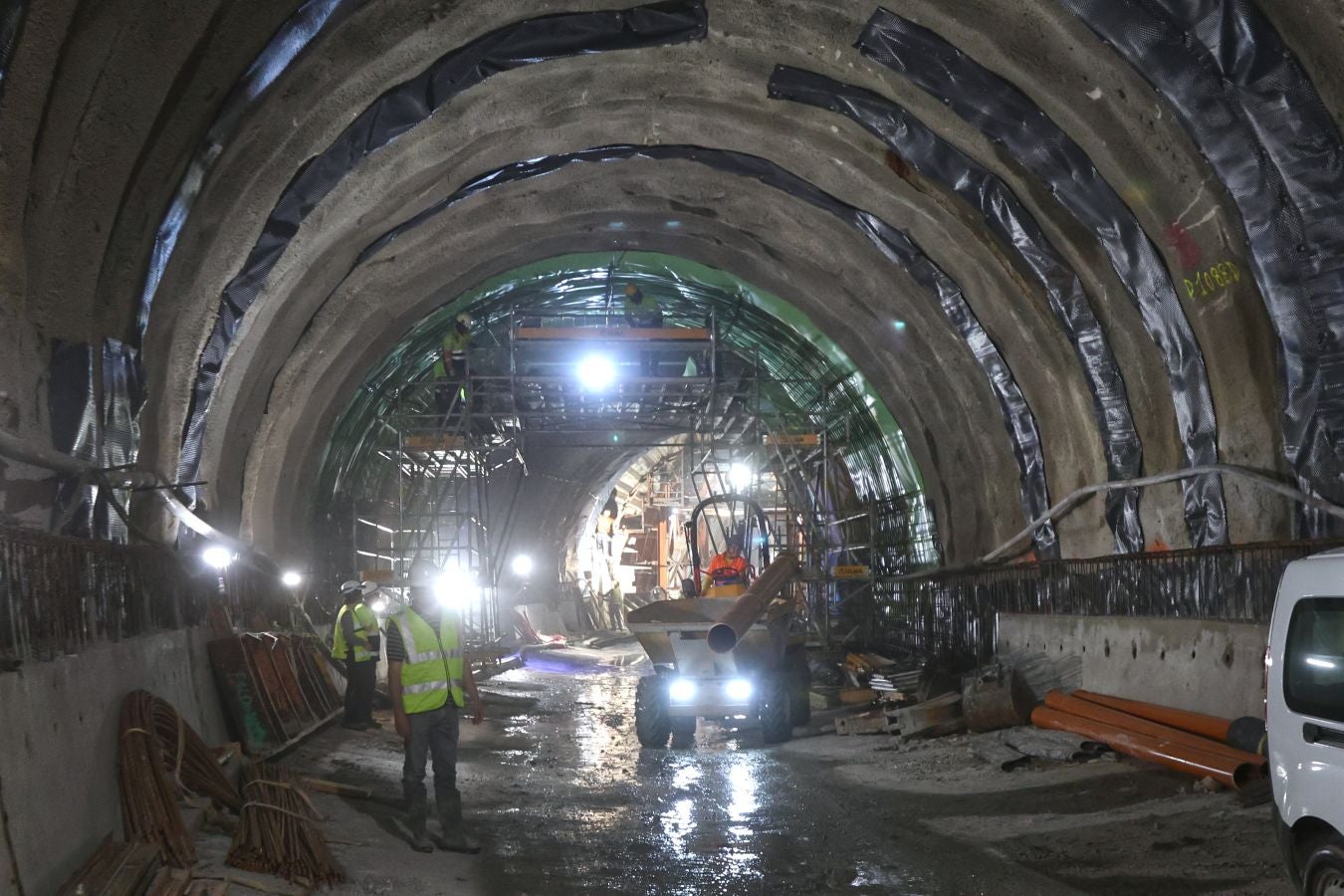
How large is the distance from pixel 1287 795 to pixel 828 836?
357 centimetres

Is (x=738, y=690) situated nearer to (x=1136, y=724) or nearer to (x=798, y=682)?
(x=798, y=682)

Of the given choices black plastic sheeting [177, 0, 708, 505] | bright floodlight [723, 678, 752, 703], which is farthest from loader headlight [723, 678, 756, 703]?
black plastic sheeting [177, 0, 708, 505]

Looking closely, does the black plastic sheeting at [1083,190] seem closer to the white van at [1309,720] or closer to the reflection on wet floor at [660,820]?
the reflection on wet floor at [660,820]

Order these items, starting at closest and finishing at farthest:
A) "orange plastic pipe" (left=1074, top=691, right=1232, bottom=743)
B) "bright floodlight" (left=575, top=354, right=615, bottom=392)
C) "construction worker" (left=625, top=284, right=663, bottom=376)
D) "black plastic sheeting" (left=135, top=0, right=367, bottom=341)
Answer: "black plastic sheeting" (left=135, top=0, right=367, bottom=341) → "orange plastic pipe" (left=1074, top=691, right=1232, bottom=743) → "bright floodlight" (left=575, top=354, right=615, bottom=392) → "construction worker" (left=625, top=284, right=663, bottom=376)

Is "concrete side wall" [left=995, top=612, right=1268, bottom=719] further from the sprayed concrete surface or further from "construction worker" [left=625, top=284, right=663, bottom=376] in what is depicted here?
"construction worker" [left=625, top=284, right=663, bottom=376]

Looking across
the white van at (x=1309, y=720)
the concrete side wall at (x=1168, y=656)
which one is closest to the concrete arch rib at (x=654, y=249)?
the concrete side wall at (x=1168, y=656)

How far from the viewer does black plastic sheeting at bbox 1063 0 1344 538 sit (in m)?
7.83

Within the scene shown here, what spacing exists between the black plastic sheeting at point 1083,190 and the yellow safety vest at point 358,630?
8030 millimetres

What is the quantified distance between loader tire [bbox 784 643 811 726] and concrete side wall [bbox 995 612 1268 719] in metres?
2.59

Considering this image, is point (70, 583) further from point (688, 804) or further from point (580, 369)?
point (580, 369)

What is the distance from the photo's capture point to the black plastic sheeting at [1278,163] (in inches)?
308

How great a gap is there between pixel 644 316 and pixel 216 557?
29.7 feet

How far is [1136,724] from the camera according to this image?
33.7ft

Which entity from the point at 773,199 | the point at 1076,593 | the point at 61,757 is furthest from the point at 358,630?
the point at 1076,593
